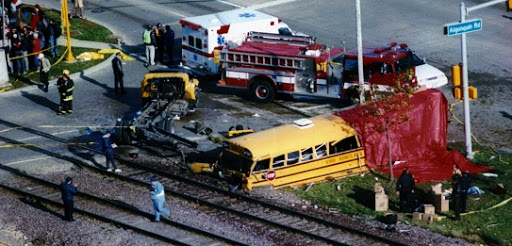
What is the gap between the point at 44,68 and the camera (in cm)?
3988

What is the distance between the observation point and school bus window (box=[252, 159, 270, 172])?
30094 mm

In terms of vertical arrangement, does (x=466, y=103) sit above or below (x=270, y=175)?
above

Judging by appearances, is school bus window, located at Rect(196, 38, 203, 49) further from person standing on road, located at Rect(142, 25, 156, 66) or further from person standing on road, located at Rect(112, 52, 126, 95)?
person standing on road, located at Rect(112, 52, 126, 95)

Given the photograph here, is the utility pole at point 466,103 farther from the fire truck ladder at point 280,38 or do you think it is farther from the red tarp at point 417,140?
the fire truck ladder at point 280,38

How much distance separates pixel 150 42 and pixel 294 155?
47.3 ft

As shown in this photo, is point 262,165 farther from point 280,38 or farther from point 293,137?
point 280,38

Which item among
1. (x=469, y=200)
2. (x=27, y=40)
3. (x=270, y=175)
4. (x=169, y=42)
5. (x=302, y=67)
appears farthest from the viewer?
(x=169, y=42)

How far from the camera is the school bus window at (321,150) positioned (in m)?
30.9

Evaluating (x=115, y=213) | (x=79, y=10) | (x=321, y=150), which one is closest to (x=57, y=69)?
(x=79, y=10)

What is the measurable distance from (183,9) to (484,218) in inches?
1016

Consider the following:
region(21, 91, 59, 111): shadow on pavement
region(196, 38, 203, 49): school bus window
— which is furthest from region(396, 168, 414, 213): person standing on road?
region(21, 91, 59, 111): shadow on pavement

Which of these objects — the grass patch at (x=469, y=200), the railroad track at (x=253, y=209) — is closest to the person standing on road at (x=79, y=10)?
the railroad track at (x=253, y=209)

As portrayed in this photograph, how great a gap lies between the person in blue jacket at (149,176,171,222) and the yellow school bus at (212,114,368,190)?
3.13 m

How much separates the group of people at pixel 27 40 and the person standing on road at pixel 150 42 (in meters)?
4.22
